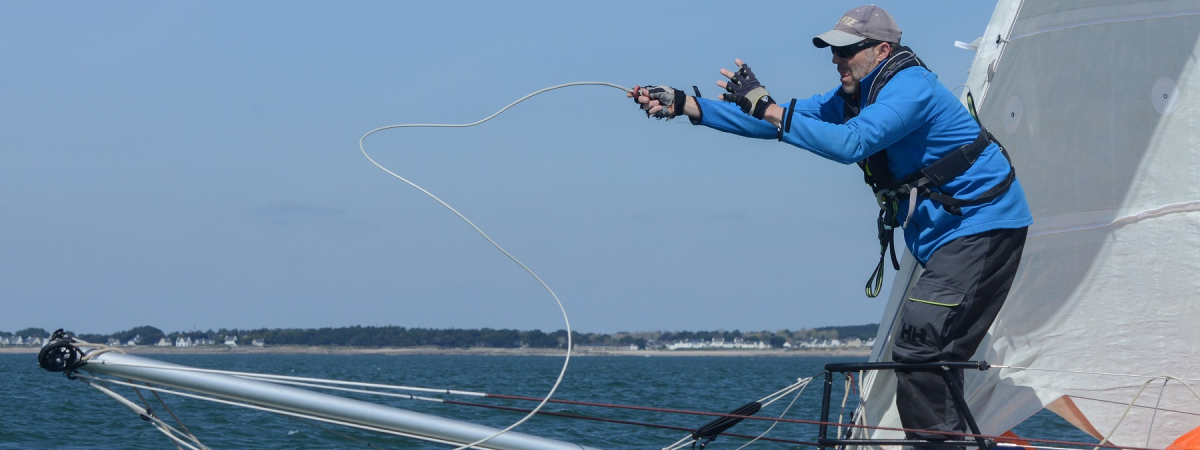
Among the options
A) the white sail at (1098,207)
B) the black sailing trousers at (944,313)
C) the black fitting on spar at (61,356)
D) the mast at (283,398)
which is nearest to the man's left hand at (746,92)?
the black sailing trousers at (944,313)

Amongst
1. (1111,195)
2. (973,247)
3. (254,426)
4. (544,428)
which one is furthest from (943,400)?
(254,426)

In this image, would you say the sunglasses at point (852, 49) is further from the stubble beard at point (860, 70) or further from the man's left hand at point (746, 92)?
the man's left hand at point (746, 92)

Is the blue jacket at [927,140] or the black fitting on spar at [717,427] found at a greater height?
the blue jacket at [927,140]

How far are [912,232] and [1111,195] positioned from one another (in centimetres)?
143

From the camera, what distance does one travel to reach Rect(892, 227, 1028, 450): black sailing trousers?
3330mm

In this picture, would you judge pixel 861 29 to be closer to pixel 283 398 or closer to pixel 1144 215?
pixel 1144 215

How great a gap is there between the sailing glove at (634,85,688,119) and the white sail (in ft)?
4.97

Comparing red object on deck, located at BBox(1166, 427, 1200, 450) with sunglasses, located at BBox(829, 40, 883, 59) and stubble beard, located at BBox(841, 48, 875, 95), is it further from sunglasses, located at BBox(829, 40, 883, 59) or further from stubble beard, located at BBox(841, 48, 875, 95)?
sunglasses, located at BBox(829, 40, 883, 59)

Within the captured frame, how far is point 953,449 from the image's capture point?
11.0 ft

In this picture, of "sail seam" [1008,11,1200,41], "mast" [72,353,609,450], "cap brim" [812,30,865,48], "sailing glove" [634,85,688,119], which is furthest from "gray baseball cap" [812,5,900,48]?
"mast" [72,353,609,450]

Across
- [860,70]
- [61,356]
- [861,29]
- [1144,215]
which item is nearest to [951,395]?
[860,70]

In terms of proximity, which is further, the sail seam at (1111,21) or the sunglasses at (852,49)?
the sail seam at (1111,21)

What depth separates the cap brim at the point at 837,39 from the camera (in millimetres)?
3367

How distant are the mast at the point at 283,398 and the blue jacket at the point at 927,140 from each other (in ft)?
3.84
